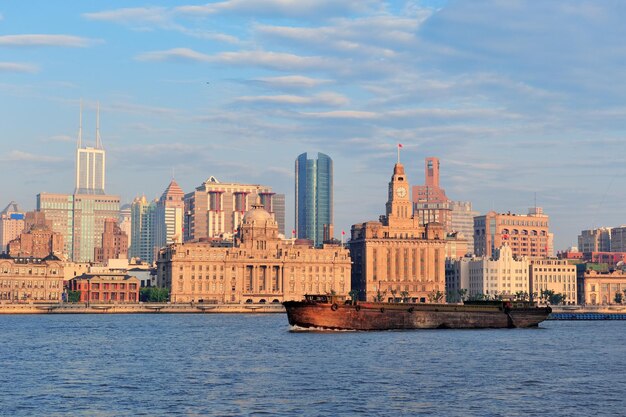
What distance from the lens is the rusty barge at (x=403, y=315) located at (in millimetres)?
159625

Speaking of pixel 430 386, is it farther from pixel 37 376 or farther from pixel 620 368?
pixel 37 376

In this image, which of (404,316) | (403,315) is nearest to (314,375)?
(403,315)

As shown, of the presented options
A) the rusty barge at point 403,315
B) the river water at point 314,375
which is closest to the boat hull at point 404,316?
the rusty barge at point 403,315

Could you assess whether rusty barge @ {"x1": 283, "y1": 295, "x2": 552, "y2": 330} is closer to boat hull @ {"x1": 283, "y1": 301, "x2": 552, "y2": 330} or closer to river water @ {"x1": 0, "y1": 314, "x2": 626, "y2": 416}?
boat hull @ {"x1": 283, "y1": 301, "x2": 552, "y2": 330}

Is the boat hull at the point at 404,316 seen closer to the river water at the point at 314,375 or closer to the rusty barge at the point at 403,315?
the rusty barge at the point at 403,315

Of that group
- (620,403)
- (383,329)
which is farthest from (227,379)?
(383,329)

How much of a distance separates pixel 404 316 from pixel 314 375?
240 feet

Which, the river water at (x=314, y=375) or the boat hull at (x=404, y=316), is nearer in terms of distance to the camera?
the river water at (x=314, y=375)

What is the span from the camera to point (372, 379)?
92938 millimetres

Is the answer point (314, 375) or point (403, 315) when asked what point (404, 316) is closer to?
point (403, 315)

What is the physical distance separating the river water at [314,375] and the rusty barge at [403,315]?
777 centimetres

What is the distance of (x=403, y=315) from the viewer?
167250 mm

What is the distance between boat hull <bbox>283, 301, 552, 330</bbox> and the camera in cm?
15962

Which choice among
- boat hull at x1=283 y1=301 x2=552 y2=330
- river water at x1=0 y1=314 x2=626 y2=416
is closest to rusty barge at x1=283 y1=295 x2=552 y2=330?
boat hull at x1=283 y1=301 x2=552 y2=330
